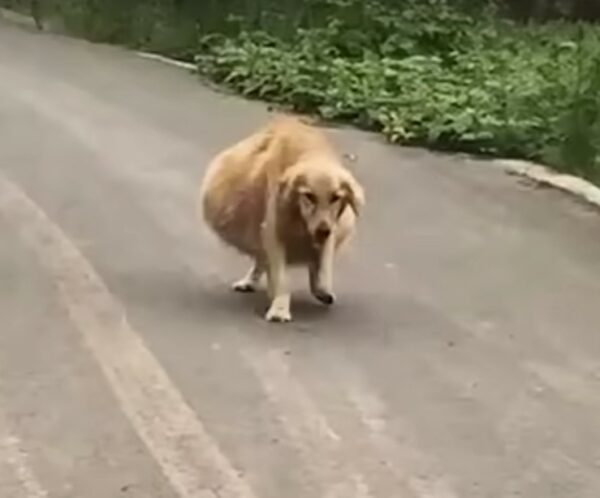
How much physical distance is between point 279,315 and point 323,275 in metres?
0.40

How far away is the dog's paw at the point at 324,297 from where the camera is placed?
334 inches

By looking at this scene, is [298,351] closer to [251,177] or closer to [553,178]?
[251,177]

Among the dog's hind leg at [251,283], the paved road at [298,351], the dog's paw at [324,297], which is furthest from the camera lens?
the dog's hind leg at [251,283]

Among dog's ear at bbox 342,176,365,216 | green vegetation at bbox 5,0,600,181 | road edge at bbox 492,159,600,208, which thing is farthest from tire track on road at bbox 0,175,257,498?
green vegetation at bbox 5,0,600,181

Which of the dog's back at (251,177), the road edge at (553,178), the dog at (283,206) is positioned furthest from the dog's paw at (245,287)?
the road edge at (553,178)

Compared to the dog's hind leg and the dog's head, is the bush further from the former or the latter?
the dog's head

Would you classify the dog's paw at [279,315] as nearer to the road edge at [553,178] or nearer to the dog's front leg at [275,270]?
the dog's front leg at [275,270]

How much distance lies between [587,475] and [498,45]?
1517cm

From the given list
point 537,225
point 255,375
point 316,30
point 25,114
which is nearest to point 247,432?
point 255,375

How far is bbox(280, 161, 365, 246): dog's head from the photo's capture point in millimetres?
8055

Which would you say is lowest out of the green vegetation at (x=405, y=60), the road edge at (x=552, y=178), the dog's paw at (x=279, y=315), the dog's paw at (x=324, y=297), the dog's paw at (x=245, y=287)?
the green vegetation at (x=405, y=60)

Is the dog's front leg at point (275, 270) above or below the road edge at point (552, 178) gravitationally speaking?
above

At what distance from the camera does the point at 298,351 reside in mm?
7582

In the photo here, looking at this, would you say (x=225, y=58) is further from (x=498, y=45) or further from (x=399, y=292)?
(x=399, y=292)
